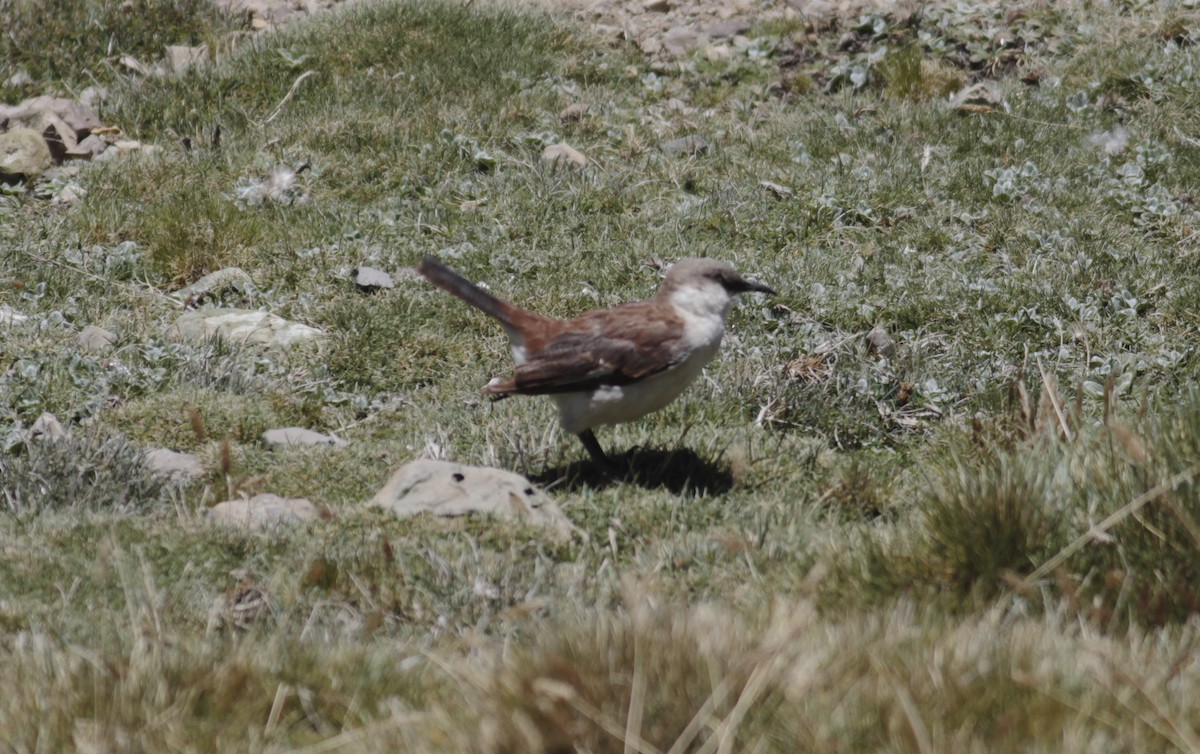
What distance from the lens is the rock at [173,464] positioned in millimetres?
5582

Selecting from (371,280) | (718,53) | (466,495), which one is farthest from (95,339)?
(718,53)

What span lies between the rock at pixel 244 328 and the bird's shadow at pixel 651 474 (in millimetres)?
2206

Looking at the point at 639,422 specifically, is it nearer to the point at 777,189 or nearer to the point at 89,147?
the point at 777,189

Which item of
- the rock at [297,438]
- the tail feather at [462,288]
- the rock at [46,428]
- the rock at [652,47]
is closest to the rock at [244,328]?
the rock at [297,438]

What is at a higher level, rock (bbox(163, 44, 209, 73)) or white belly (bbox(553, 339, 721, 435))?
rock (bbox(163, 44, 209, 73))

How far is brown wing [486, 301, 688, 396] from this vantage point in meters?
5.30

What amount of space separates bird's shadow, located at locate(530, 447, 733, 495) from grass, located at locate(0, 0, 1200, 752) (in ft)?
0.13

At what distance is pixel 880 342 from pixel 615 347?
2174mm

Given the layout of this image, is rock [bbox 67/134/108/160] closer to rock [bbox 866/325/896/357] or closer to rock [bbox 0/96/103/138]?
rock [bbox 0/96/103/138]

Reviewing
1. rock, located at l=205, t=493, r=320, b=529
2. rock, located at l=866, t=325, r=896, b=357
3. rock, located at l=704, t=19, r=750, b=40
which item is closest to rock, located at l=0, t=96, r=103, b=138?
rock, located at l=704, t=19, r=750, b=40

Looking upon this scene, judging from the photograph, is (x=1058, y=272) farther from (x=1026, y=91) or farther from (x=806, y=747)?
(x=806, y=747)

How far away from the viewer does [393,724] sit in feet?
9.02

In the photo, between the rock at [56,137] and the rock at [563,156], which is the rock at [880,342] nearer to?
the rock at [563,156]

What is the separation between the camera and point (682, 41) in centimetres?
1048
